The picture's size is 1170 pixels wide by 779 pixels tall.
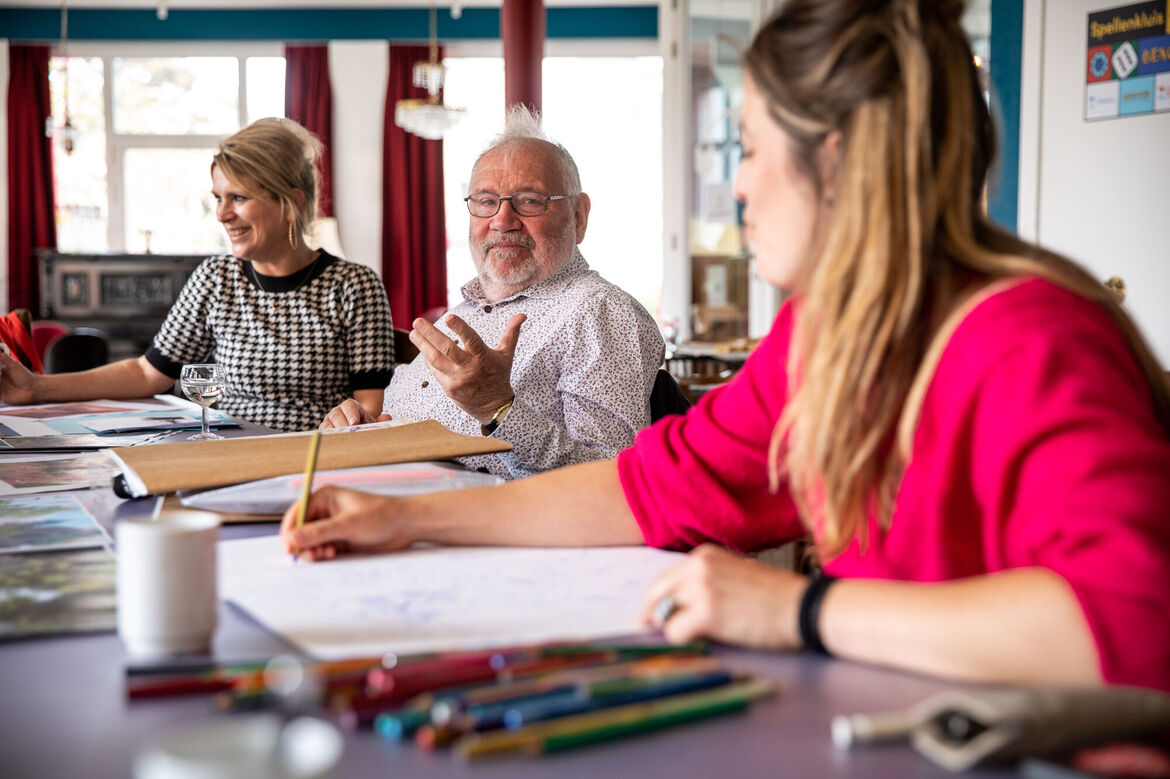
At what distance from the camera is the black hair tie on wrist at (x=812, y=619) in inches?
31.7

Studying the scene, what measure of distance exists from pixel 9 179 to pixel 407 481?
8.34 metres

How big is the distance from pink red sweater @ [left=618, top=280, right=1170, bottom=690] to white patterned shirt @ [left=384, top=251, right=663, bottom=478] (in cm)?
84

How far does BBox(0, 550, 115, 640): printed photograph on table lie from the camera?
892 mm

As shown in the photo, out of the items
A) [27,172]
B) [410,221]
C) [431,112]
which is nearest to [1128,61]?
[431,112]

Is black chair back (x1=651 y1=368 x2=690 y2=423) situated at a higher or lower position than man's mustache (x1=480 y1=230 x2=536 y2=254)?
lower

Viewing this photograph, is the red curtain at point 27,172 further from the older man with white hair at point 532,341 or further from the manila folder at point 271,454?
the manila folder at point 271,454

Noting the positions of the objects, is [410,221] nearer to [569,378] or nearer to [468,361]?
[569,378]

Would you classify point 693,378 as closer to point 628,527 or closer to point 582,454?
point 582,454

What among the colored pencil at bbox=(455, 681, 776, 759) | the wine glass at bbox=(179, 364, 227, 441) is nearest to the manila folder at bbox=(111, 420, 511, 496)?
the wine glass at bbox=(179, 364, 227, 441)

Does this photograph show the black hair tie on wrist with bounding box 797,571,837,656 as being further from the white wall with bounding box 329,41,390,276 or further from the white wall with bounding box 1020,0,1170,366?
the white wall with bounding box 329,41,390,276

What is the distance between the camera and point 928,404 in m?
0.88

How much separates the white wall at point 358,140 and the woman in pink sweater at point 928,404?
7.92m

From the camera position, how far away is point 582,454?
1816 mm

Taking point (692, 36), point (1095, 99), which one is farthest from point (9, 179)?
point (1095, 99)
